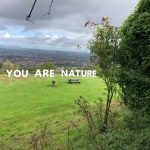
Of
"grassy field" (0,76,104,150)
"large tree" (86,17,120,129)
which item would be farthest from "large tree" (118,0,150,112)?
"grassy field" (0,76,104,150)

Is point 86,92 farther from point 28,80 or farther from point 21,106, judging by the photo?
point 28,80

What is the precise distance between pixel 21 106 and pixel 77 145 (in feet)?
47.5

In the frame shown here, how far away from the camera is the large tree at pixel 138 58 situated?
16547mm

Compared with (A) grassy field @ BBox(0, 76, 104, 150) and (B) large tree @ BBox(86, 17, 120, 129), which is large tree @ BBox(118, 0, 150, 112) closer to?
(B) large tree @ BBox(86, 17, 120, 129)

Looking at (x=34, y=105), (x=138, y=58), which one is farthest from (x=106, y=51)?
(x=34, y=105)

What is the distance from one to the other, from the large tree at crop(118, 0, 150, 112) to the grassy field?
435 centimetres

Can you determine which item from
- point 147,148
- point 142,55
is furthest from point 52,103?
point 147,148

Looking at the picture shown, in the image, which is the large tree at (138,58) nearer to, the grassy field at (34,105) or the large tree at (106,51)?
the large tree at (106,51)

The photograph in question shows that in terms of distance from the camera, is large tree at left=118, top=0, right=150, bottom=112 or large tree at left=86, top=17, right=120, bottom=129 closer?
large tree at left=118, top=0, right=150, bottom=112

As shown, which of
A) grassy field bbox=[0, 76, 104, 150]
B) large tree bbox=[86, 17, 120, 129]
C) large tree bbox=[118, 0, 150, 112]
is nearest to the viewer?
large tree bbox=[118, 0, 150, 112]

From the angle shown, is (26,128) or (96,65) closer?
(96,65)

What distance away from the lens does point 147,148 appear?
44.3ft

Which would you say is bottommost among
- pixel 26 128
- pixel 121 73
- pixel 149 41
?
pixel 26 128

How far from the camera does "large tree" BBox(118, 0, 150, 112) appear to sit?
54.3ft
